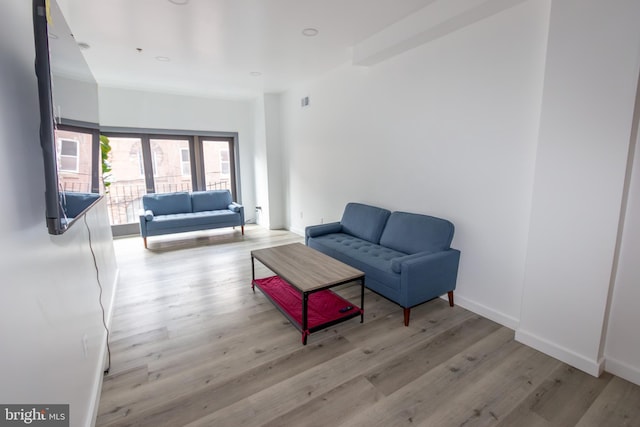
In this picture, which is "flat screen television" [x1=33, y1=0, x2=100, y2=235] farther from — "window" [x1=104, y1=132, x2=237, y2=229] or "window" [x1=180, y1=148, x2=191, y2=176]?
"window" [x1=180, y1=148, x2=191, y2=176]

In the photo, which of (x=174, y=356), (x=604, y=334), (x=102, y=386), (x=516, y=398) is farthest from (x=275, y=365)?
(x=604, y=334)

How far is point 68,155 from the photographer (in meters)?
1.47

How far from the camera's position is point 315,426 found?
163cm

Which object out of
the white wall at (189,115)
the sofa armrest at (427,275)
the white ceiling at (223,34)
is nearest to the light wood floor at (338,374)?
the sofa armrest at (427,275)

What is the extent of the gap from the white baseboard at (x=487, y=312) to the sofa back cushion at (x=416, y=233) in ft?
1.94

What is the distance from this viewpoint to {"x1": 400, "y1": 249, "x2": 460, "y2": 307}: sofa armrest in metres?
2.52

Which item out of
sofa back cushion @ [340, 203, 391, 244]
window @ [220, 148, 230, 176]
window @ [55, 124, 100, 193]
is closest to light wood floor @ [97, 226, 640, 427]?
sofa back cushion @ [340, 203, 391, 244]

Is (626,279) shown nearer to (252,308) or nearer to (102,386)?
(252,308)

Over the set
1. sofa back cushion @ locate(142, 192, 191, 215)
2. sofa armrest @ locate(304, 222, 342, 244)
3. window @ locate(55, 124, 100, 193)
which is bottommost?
sofa armrest @ locate(304, 222, 342, 244)

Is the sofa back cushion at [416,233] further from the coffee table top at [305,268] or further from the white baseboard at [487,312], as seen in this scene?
the coffee table top at [305,268]

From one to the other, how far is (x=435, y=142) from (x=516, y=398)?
221cm

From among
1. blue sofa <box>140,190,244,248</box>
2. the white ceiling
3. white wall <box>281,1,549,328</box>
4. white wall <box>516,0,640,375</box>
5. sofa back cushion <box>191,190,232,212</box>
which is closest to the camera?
white wall <box>516,0,640,375</box>

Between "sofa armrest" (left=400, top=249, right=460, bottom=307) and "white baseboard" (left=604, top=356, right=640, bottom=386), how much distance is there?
113 cm

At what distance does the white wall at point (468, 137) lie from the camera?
7.86 feet
